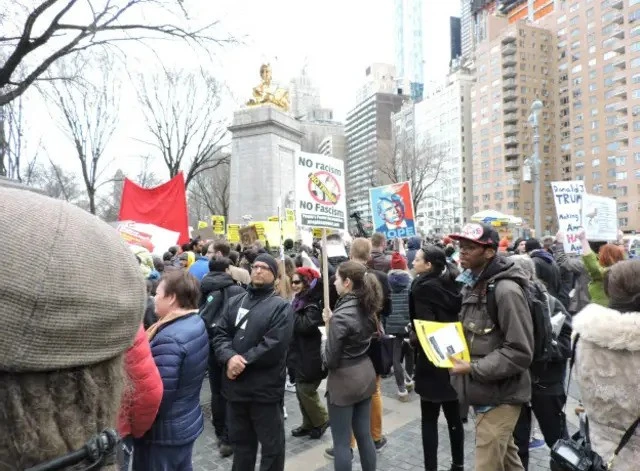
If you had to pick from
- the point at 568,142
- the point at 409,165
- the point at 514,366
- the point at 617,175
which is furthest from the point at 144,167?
the point at 568,142

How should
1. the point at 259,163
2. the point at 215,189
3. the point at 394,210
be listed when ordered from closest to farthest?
the point at 394,210, the point at 259,163, the point at 215,189

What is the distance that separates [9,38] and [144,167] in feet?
93.1

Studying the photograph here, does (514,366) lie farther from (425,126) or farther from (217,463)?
(425,126)

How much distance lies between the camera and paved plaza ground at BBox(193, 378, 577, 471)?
15.5 ft

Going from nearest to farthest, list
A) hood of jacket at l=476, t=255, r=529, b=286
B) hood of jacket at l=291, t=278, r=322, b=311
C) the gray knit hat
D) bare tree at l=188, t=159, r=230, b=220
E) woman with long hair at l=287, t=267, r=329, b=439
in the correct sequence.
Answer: the gray knit hat → hood of jacket at l=476, t=255, r=529, b=286 → woman with long hair at l=287, t=267, r=329, b=439 → hood of jacket at l=291, t=278, r=322, b=311 → bare tree at l=188, t=159, r=230, b=220

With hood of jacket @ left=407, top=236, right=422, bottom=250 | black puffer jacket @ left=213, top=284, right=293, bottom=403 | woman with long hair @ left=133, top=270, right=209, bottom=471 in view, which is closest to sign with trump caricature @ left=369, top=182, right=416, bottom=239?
hood of jacket @ left=407, top=236, right=422, bottom=250

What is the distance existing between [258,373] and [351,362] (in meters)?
0.84

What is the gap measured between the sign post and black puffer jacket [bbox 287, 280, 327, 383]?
383 millimetres

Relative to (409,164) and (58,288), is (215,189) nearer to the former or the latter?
(409,164)

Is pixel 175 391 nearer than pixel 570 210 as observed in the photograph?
Yes

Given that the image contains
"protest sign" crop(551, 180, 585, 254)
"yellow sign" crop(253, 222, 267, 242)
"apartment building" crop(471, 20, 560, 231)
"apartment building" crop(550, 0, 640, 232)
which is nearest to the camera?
"protest sign" crop(551, 180, 585, 254)

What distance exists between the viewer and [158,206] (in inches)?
353

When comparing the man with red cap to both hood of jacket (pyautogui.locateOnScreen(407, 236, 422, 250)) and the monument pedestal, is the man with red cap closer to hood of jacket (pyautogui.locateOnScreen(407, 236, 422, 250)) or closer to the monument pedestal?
hood of jacket (pyautogui.locateOnScreen(407, 236, 422, 250))

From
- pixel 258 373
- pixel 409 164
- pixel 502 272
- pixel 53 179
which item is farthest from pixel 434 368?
pixel 409 164
